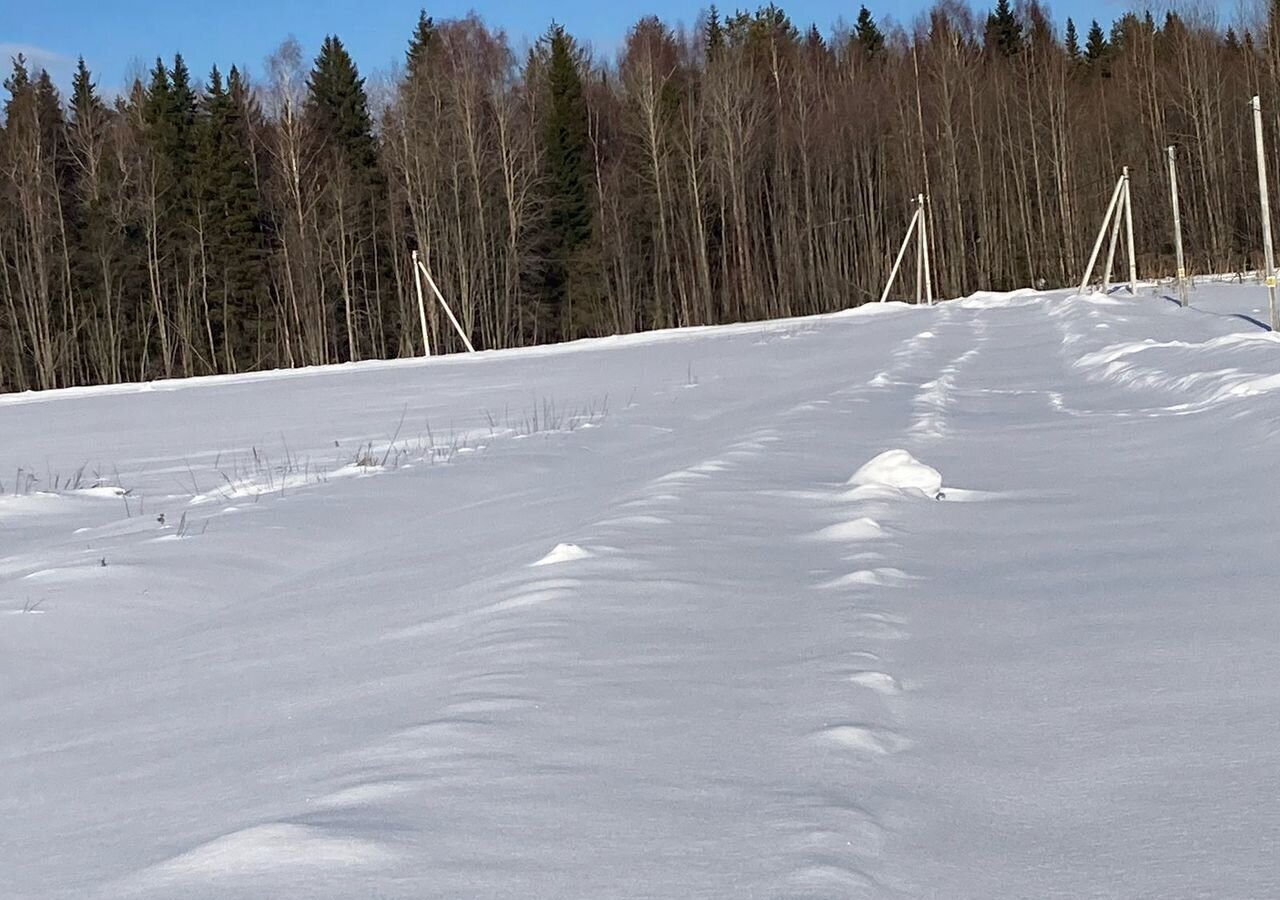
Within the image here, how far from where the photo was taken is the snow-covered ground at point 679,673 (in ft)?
6.00

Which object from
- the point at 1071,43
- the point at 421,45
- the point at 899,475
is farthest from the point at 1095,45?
the point at 899,475

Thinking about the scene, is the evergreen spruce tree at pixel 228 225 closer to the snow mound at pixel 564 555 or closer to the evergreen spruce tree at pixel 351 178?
the evergreen spruce tree at pixel 351 178

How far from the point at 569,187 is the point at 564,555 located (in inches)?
1549

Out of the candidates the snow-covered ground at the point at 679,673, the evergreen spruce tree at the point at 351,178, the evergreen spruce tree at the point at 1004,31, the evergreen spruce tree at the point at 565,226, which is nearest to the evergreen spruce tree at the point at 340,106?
the evergreen spruce tree at the point at 351,178

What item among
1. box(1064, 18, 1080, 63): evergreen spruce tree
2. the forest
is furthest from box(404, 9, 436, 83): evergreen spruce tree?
box(1064, 18, 1080, 63): evergreen spruce tree

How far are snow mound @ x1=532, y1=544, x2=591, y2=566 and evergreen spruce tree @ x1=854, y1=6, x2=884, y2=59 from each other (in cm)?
5017

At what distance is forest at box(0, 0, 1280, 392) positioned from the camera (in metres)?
38.8

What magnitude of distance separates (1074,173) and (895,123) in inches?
243

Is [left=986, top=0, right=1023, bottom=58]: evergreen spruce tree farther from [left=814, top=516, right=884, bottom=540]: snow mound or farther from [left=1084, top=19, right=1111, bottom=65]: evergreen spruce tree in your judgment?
[left=814, top=516, right=884, bottom=540]: snow mound

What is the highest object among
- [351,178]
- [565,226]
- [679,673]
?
[351,178]

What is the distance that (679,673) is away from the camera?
279 cm

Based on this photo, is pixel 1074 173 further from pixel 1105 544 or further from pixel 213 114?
pixel 1105 544

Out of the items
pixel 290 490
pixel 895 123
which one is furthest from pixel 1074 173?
pixel 290 490

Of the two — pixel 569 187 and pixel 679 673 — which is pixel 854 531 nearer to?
pixel 679 673
